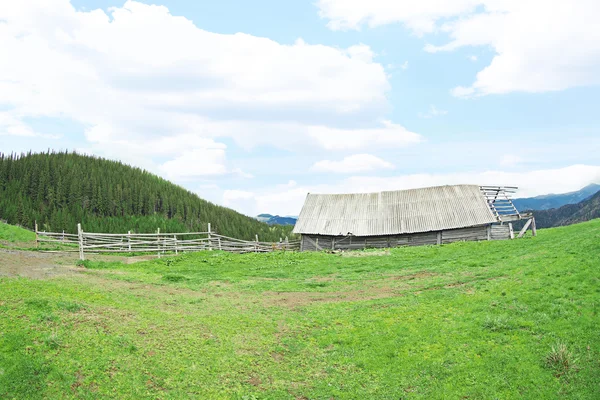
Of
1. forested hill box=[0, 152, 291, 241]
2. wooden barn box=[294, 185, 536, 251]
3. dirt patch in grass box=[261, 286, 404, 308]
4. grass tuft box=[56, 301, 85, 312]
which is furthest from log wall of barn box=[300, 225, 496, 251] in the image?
forested hill box=[0, 152, 291, 241]

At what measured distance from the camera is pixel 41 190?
91188mm

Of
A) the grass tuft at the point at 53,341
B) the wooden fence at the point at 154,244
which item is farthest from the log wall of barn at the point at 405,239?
the grass tuft at the point at 53,341

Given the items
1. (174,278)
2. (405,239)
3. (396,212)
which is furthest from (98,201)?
(174,278)

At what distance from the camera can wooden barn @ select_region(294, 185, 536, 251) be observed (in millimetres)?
40062

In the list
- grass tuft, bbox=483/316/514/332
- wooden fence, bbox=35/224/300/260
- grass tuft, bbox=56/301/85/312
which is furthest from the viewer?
wooden fence, bbox=35/224/300/260

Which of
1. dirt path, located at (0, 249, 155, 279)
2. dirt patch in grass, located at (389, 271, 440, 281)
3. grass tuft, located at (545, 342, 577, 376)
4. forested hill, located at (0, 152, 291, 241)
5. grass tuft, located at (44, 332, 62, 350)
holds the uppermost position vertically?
forested hill, located at (0, 152, 291, 241)

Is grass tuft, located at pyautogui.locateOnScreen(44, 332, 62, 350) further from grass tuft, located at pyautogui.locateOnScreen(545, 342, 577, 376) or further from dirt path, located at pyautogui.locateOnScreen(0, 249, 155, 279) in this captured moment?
grass tuft, located at pyautogui.locateOnScreen(545, 342, 577, 376)

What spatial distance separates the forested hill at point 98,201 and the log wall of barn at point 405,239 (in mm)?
52370

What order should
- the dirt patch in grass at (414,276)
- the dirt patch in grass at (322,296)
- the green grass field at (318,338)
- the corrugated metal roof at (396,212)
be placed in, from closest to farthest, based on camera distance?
the green grass field at (318,338), the dirt patch in grass at (322,296), the dirt patch in grass at (414,276), the corrugated metal roof at (396,212)

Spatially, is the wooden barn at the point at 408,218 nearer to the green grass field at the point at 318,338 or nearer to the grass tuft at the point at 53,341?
the green grass field at the point at 318,338

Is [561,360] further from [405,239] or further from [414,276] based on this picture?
[405,239]

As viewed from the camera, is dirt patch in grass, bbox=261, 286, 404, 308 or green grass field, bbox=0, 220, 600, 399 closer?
green grass field, bbox=0, 220, 600, 399

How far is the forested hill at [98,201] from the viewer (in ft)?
267

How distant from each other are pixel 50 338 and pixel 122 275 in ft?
42.2
